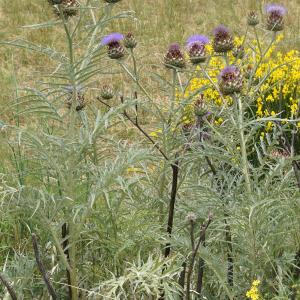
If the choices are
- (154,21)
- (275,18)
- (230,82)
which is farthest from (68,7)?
(154,21)

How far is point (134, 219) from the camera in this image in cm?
220

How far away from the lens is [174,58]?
7.82 feet

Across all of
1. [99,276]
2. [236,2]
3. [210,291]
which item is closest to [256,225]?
[210,291]

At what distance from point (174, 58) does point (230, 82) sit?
30cm

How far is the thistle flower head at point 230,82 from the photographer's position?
2160 mm

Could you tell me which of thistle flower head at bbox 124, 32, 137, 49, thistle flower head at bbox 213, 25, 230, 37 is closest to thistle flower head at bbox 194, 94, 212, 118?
thistle flower head at bbox 213, 25, 230, 37

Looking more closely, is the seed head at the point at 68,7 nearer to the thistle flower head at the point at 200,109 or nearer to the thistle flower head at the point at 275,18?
the thistle flower head at the point at 200,109

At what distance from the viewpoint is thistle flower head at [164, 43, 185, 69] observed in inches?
93.8

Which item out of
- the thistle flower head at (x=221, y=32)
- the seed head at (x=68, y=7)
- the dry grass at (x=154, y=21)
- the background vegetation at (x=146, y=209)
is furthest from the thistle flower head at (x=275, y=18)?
the dry grass at (x=154, y=21)

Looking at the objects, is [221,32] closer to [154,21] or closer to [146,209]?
[146,209]

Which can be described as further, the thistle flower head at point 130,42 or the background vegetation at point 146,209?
the thistle flower head at point 130,42

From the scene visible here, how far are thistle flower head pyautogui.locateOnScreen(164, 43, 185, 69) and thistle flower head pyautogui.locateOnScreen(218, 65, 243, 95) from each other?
25 cm

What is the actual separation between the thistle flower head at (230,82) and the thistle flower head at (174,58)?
248mm

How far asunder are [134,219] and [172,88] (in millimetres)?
475
